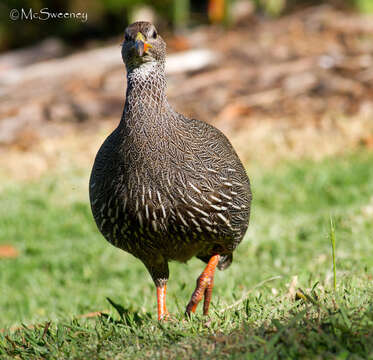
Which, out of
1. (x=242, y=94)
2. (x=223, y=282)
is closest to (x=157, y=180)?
(x=223, y=282)

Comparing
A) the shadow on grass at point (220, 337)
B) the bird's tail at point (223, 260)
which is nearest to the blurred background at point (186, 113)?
the bird's tail at point (223, 260)

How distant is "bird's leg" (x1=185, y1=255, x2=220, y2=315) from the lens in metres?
4.22

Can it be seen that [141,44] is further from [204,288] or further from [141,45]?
[204,288]

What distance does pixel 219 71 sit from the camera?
1130cm

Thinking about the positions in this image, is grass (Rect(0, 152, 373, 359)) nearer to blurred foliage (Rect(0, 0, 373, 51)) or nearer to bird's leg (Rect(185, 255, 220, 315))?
bird's leg (Rect(185, 255, 220, 315))

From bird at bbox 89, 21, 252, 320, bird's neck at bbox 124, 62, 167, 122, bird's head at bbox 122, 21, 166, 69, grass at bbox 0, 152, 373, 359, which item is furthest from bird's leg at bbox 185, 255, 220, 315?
bird's head at bbox 122, 21, 166, 69

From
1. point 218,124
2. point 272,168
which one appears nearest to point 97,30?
point 218,124

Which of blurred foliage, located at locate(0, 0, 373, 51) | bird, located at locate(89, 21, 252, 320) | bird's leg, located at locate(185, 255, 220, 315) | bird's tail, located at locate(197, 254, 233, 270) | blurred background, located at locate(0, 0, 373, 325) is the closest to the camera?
bird, located at locate(89, 21, 252, 320)

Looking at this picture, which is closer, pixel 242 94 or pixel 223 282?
pixel 223 282

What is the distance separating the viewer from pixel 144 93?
4.12 metres

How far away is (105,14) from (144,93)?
10.9m

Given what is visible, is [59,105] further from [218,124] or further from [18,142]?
[218,124]

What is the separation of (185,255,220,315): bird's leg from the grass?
0.44 feet

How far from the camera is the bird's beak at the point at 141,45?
4094 mm
